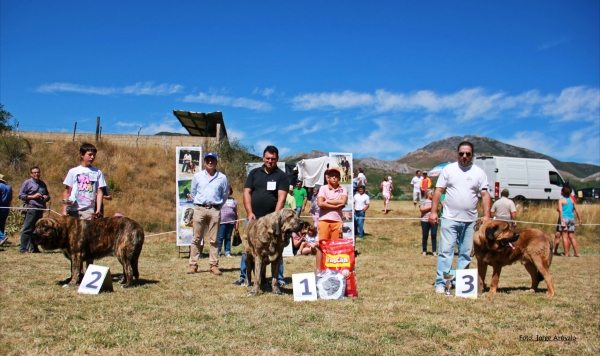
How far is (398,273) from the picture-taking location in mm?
8750

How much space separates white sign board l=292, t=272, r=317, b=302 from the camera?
5.67 m

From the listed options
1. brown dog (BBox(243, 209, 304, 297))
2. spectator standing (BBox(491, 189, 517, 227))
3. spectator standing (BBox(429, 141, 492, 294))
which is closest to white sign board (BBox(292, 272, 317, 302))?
brown dog (BBox(243, 209, 304, 297))

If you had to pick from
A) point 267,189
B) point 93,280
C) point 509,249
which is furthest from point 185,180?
point 509,249

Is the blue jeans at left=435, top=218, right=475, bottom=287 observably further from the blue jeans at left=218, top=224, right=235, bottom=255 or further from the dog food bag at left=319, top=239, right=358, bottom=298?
the blue jeans at left=218, top=224, right=235, bottom=255

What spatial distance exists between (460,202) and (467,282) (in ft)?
3.42

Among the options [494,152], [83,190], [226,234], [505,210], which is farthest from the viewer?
[494,152]

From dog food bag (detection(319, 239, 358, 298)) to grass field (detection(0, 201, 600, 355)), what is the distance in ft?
0.85

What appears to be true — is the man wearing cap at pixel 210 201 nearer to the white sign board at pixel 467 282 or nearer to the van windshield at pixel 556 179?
the white sign board at pixel 467 282

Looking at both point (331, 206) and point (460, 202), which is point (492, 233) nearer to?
point (460, 202)

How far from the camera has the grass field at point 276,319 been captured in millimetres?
3898

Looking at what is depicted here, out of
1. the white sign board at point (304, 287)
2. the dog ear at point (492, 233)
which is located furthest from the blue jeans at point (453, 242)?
the white sign board at point (304, 287)

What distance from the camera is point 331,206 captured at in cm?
664

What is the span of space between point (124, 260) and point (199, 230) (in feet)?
5.78

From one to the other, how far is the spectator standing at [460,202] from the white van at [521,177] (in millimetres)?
17327
